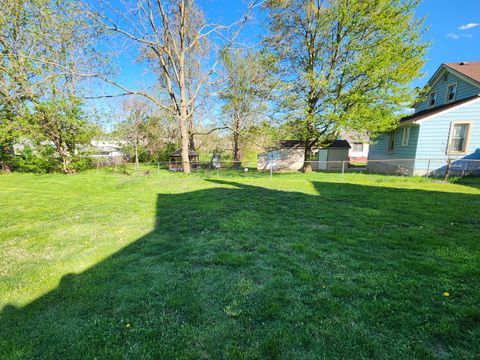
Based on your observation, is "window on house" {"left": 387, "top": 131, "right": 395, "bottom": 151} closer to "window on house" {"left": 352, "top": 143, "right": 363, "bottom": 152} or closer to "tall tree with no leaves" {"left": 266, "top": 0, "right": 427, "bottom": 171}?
"tall tree with no leaves" {"left": 266, "top": 0, "right": 427, "bottom": 171}

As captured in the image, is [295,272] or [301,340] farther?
[295,272]

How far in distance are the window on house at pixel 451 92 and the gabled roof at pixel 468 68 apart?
0.90m

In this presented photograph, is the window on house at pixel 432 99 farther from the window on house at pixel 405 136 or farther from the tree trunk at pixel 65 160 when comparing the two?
the tree trunk at pixel 65 160

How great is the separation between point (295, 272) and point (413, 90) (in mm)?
14239

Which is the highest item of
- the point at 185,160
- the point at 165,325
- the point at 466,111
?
the point at 466,111

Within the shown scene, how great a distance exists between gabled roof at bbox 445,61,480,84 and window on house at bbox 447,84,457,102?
0.90 metres

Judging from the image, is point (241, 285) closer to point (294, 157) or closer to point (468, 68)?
point (294, 157)

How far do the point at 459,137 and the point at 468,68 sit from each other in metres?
5.67

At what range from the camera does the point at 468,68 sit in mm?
13828

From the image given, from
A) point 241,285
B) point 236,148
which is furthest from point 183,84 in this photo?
point 241,285

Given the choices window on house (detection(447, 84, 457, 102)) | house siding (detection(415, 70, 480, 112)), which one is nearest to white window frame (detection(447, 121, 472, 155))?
house siding (detection(415, 70, 480, 112))

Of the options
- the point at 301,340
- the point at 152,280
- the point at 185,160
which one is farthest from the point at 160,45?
the point at 301,340

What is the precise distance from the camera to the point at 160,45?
12461 millimetres

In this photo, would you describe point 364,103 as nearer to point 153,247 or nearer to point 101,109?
point 153,247
